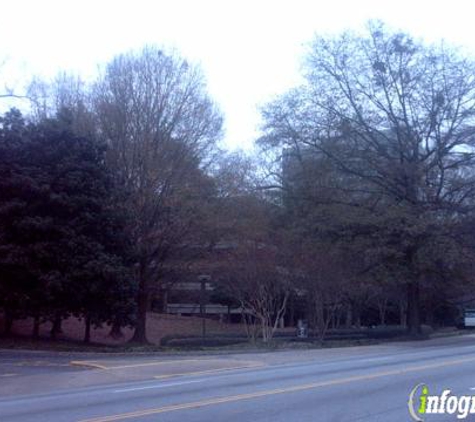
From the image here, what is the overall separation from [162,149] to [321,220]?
337 inches

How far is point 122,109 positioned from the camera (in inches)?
1459

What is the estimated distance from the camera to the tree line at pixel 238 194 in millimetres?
32844

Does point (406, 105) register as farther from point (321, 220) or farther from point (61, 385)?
point (61, 385)

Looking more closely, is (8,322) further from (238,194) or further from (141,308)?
(238,194)

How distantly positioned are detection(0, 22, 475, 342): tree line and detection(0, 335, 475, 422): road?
23.9ft

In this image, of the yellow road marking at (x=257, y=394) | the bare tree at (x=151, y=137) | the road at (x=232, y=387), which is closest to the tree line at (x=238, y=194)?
the bare tree at (x=151, y=137)

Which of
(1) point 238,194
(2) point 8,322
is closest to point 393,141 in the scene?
(1) point 238,194

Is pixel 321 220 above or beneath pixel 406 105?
beneath

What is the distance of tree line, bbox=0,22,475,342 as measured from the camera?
108 feet

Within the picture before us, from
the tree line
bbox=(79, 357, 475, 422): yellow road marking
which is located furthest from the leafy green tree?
bbox=(79, 357, 475, 422): yellow road marking

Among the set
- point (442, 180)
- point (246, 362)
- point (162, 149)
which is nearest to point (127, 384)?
point (246, 362)

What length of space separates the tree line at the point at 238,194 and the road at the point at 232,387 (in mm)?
7286

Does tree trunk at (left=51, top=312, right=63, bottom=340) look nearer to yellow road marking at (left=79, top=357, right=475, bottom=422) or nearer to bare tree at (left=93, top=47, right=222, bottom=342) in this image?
bare tree at (left=93, top=47, right=222, bottom=342)

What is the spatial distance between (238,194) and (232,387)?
79.6 ft
